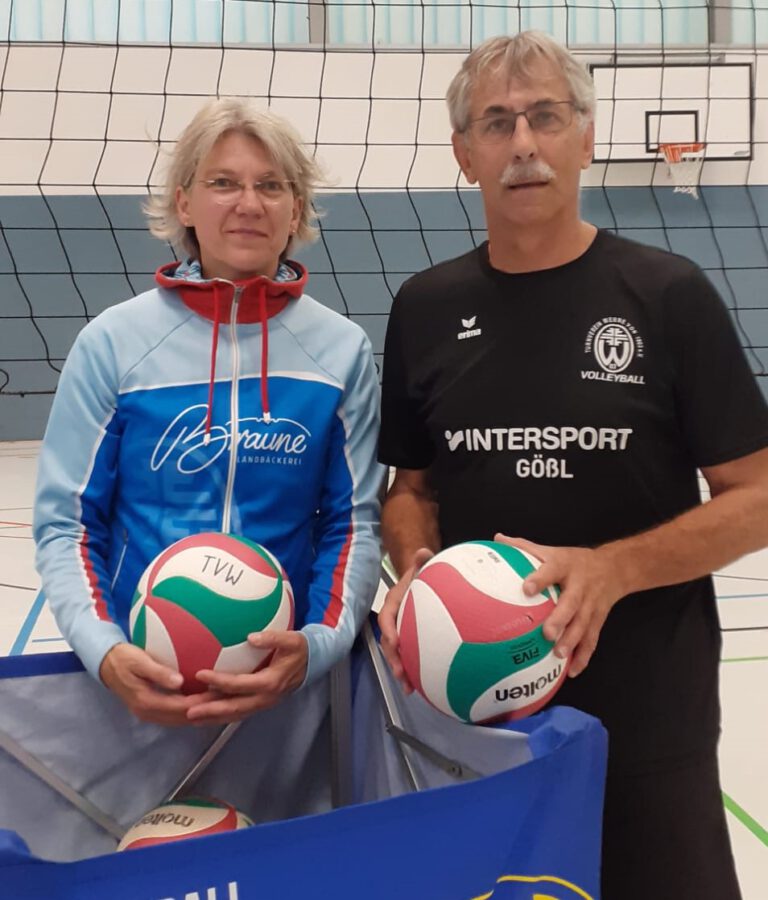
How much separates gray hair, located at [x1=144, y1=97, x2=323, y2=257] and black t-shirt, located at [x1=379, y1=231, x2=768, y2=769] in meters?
0.36

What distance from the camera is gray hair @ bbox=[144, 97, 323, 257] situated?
1417mm

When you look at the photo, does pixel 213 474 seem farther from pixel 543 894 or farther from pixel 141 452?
pixel 543 894

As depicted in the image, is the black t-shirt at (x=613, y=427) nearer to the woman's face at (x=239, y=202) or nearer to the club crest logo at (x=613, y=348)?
the club crest logo at (x=613, y=348)

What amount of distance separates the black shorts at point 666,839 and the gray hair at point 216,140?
3.33 feet

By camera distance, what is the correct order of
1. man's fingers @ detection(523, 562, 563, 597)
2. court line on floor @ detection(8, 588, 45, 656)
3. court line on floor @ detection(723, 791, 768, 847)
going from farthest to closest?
court line on floor @ detection(8, 588, 45, 656)
court line on floor @ detection(723, 791, 768, 847)
man's fingers @ detection(523, 562, 563, 597)

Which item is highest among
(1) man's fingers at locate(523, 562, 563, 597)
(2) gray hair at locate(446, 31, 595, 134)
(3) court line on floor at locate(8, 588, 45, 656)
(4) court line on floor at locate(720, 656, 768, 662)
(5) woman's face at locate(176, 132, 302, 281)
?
(2) gray hair at locate(446, 31, 595, 134)

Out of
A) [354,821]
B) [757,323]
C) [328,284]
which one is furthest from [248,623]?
[757,323]

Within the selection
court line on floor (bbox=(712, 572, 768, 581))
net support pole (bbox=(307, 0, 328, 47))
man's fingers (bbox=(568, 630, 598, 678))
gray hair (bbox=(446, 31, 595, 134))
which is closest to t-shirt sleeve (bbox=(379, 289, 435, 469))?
gray hair (bbox=(446, 31, 595, 134))

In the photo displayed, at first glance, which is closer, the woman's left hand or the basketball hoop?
the woman's left hand

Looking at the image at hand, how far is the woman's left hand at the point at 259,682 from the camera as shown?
119 centimetres

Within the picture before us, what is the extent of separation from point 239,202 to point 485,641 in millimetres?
762

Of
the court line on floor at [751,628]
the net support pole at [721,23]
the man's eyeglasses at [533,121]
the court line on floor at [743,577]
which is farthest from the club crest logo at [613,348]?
the net support pole at [721,23]

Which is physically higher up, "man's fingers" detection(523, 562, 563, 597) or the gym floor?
"man's fingers" detection(523, 562, 563, 597)

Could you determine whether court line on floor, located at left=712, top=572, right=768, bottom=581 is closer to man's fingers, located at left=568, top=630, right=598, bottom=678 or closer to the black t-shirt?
the black t-shirt
